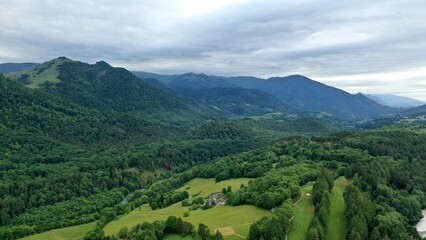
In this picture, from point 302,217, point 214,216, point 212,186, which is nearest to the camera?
point 302,217

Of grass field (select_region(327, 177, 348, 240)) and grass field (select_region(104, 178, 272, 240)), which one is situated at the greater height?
grass field (select_region(327, 177, 348, 240))

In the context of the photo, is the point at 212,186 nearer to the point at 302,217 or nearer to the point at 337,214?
the point at 302,217

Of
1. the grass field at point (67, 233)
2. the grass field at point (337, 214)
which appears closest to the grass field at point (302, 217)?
the grass field at point (337, 214)

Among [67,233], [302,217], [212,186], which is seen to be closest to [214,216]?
[302,217]

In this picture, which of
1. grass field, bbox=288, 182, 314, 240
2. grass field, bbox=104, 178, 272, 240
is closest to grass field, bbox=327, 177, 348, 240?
grass field, bbox=288, 182, 314, 240

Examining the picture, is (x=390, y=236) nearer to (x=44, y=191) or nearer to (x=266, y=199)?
(x=266, y=199)

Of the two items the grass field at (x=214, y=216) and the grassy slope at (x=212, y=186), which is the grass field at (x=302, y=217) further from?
the grassy slope at (x=212, y=186)

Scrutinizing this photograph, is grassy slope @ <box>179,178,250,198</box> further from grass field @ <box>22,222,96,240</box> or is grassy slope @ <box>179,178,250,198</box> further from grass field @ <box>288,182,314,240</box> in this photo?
grass field @ <box>22,222,96,240</box>
